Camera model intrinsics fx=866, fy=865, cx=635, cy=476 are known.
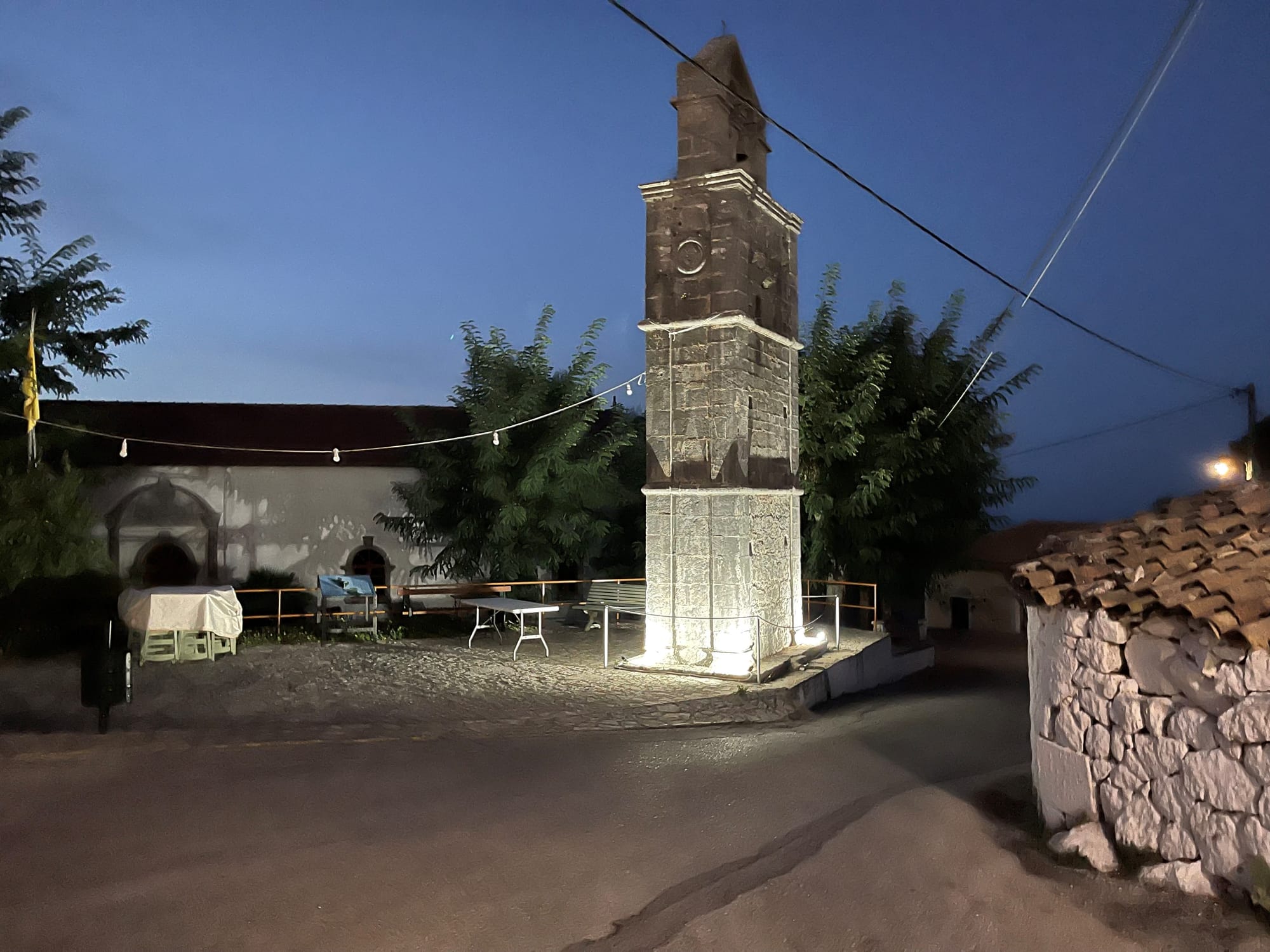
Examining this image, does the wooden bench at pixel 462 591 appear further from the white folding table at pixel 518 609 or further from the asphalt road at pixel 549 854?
the asphalt road at pixel 549 854

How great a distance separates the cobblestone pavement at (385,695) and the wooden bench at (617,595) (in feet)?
3.73

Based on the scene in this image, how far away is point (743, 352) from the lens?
11.4m

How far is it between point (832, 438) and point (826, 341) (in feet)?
7.22

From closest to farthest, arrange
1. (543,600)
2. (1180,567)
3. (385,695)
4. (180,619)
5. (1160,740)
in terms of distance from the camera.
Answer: (1160,740) → (1180,567) → (385,695) → (180,619) → (543,600)

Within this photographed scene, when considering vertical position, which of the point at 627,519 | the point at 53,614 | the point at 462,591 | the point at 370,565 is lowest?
the point at 53,614

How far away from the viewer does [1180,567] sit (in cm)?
475

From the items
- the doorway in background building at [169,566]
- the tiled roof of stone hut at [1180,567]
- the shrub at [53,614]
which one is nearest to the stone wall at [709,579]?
the tiled roof of stone hut at [1180,567]

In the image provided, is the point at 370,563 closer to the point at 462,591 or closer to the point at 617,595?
the point at 462,591

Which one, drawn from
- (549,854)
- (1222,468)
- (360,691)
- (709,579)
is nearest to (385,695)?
(360,691)

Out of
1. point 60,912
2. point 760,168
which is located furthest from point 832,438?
point 60,912

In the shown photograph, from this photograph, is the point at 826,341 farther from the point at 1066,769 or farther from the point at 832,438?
the point at 1066,769

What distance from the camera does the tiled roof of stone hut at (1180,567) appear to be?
13.8 feet

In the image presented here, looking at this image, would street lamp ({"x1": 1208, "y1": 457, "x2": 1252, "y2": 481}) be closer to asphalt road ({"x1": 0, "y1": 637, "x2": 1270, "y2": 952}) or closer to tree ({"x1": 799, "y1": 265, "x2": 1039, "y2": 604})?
tree ({"x1": 799, "y1": 265, "x2": 1039, "y2": 604})

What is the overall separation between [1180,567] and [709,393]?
7.06m
